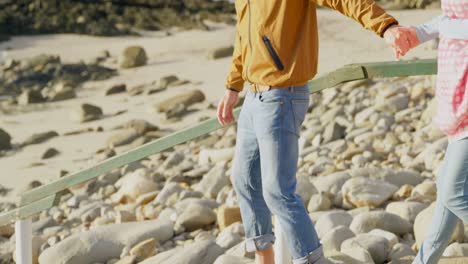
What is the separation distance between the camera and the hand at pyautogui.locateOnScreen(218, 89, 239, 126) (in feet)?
11.8

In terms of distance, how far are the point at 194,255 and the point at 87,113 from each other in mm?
8250

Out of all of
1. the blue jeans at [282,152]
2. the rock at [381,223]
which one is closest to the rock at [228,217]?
the rock at [381,223]

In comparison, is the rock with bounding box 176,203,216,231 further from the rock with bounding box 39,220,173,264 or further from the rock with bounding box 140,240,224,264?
the rock with bounding box 140,240,224,264

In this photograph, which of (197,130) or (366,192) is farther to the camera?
(366,192)

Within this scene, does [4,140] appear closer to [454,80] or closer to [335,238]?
[335,238]

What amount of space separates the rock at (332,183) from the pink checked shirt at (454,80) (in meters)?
3.56

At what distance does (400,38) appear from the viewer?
3.00 m

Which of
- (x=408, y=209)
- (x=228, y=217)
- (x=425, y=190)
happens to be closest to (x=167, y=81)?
(x=228, y=217)

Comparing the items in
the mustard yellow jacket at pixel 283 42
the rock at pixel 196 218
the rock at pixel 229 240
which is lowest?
the rock at pixel 196 218

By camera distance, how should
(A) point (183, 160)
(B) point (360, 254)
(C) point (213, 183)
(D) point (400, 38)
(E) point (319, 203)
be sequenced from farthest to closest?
(A) point (183, 160)
(C) point (213, 183)
(E) point (319, 203)
(B) point (360, 254)
(D) point (400, 38)

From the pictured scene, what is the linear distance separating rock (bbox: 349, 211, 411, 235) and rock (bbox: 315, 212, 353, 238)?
0.47ft

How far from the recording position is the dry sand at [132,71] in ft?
36.8

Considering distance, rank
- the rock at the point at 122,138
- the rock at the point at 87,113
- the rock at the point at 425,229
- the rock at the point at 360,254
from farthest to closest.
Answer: the rock at the point at 87,113, the rock at the point at 122,138, the rock at the point at 425,229, the rock at the point at 360,254

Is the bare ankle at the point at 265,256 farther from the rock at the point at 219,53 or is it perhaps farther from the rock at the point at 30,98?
the rock at the point at 219,53
